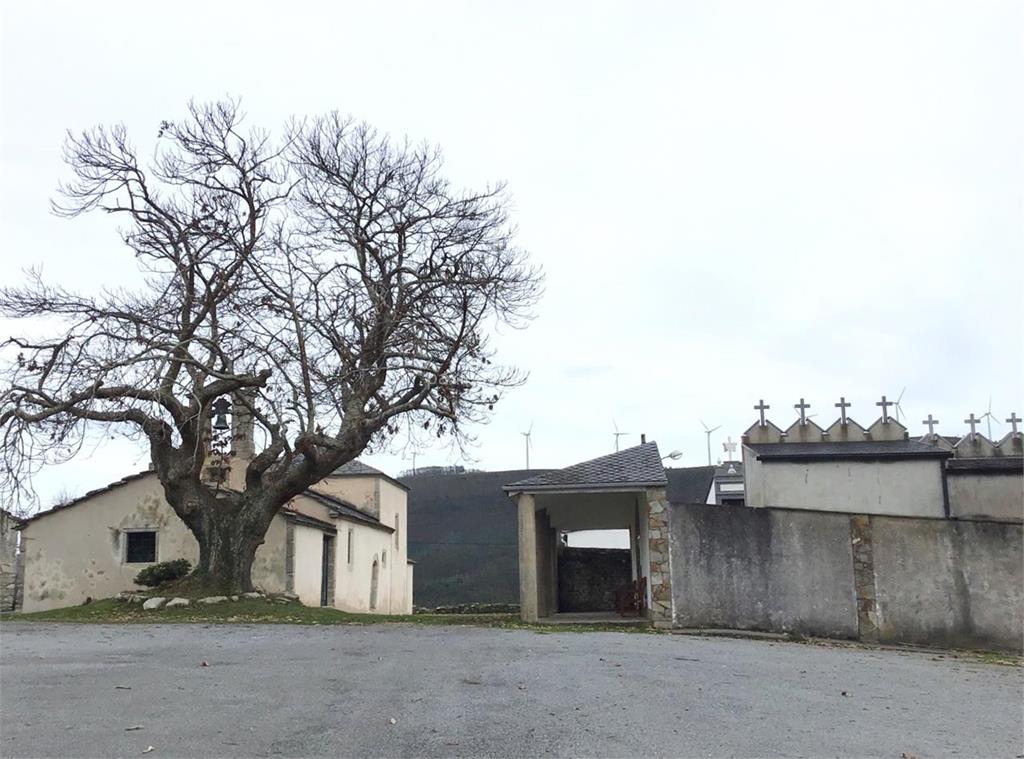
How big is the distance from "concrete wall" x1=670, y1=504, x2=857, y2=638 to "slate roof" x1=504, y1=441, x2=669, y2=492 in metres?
1.00

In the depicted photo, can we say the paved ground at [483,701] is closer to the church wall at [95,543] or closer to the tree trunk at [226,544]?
the tree trunk at [226,544]

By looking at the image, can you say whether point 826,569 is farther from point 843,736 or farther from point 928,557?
point 843,736

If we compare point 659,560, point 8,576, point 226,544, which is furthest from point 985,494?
point 8,576

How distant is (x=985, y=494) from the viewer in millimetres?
21828

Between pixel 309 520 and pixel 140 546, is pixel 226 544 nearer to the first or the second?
pixel 309 520

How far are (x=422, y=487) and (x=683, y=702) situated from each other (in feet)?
127

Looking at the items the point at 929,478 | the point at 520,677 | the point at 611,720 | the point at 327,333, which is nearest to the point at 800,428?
the point at 929,478

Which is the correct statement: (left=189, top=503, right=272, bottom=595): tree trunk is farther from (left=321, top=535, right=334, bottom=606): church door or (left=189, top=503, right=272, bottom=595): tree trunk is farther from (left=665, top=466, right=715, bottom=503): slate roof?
(left=665, top=466, right=715, bottom=503): slate roof

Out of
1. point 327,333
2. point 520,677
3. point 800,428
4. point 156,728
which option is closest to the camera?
point 156,728

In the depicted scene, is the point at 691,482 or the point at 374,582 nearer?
the point at 374,582

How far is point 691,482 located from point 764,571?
79.1ft

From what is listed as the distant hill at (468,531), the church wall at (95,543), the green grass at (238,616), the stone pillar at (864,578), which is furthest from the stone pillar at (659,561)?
the distant hill at (468,531)

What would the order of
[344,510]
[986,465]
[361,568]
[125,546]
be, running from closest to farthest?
[986,465]
[125,546]
[344,510]
[361,568]

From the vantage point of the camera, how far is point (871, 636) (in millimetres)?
17391
